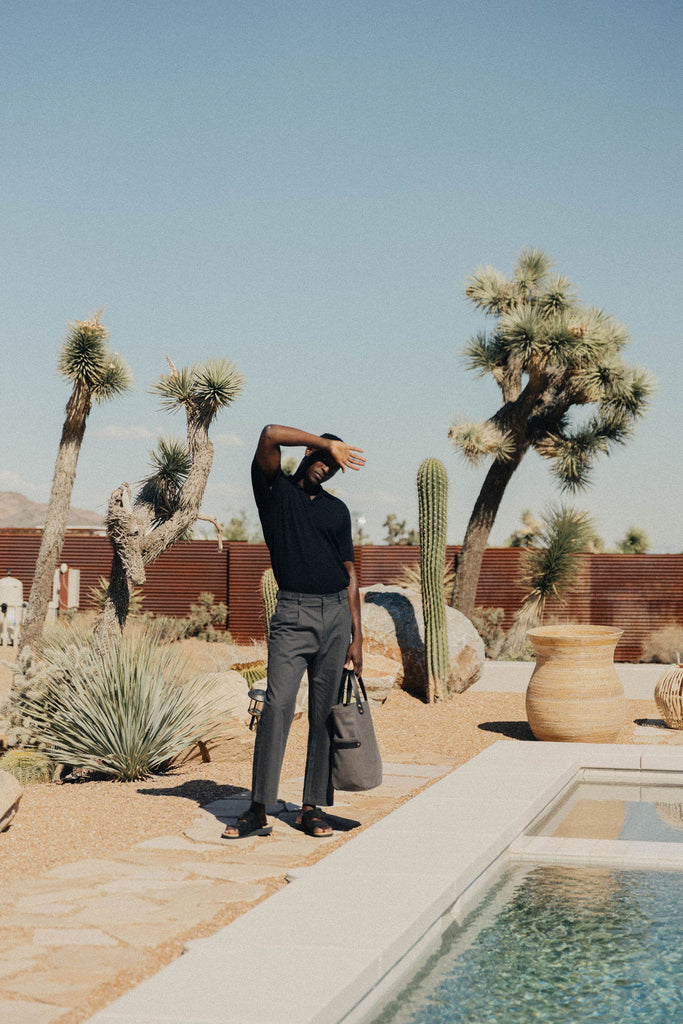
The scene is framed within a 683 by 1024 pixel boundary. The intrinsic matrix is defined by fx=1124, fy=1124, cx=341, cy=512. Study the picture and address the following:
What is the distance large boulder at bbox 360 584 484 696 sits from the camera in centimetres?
1246

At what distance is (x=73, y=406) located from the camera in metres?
12.6

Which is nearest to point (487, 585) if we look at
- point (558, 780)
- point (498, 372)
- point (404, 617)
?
point (498, 372)

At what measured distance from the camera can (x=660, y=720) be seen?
36.5 ft

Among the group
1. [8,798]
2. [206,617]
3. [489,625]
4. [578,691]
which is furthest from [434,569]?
[206,617]

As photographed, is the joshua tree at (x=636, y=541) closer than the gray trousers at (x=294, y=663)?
No

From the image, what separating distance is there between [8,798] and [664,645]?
14.2 metres

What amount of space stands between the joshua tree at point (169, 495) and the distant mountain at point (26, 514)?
261 feet

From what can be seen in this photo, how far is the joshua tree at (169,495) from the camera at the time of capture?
10273 millimetres

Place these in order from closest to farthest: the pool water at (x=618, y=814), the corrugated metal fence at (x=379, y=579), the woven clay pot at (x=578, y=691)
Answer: the pool water at (x=618, y=814) → the woven clay pot at (x=578, y=691) → the corrugated metal fence at (x=379, y=579)

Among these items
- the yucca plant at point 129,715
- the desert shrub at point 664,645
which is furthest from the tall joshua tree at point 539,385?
the yucca plant at point 129,715

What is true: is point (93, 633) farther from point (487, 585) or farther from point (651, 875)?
point (487, 585)

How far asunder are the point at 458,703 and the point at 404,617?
1258 millimetres

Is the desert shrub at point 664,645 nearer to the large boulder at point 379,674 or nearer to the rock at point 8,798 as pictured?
the large boulder at point 379,674

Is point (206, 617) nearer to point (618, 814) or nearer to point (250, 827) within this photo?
point (618, 814)
